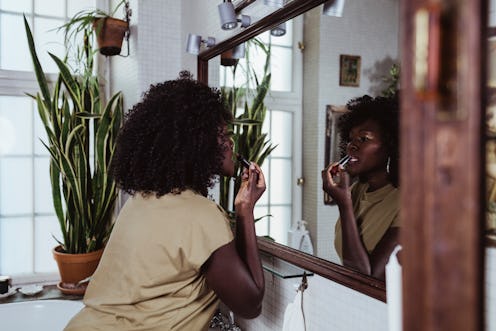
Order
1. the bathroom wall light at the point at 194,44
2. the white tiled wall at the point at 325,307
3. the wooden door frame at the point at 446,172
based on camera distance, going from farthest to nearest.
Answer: the bathroom wall light at the point at 194,44 → the white tiled wall at the point at 325,307 → the wooden door frame at the point at 446,172

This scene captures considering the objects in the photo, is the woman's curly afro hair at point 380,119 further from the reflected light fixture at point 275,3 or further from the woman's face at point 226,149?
the reflected light fixture at point 275,3

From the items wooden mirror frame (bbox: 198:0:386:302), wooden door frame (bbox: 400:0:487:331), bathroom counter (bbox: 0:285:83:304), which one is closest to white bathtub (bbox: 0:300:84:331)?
bathroom counter (bbox: 0:285:83:304)

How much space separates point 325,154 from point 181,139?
43 centimetres

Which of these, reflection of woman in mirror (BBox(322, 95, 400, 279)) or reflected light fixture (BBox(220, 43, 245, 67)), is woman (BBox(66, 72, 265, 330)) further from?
reflected light fixture (BBox(220, 43, 245, 67))

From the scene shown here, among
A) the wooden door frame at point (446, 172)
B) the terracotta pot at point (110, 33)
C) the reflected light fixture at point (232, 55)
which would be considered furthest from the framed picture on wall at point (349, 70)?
the terracotta pot at point (110, 33)

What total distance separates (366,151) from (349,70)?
0.23 meters

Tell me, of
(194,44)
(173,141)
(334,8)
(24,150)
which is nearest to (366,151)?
(334,8)

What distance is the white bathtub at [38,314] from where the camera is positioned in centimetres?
230

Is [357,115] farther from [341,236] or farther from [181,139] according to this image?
[181,139]

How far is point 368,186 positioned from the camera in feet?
3.85

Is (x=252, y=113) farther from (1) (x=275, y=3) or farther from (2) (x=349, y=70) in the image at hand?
(2) (x=349, y=70)

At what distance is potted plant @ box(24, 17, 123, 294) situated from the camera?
2514mm

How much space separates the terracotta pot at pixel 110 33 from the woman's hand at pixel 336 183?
65.5 inches

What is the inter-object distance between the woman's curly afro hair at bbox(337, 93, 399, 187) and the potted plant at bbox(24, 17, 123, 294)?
168 centimetres
